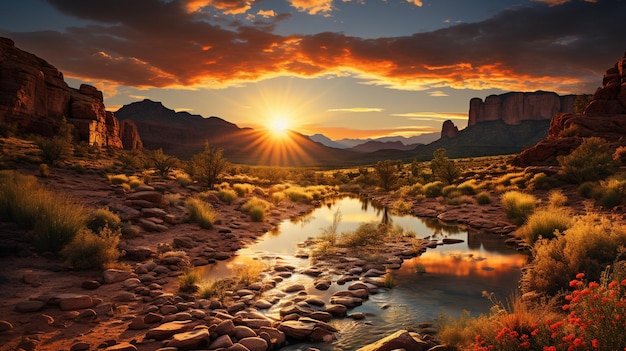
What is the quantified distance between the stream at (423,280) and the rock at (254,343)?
0.46 m

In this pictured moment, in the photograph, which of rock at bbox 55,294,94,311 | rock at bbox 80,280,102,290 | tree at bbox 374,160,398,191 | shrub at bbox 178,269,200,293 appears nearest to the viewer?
rock at bbox 55,294,94,311

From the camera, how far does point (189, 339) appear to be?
6.06 metres

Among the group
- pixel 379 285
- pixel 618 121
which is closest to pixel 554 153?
pixel 618 121

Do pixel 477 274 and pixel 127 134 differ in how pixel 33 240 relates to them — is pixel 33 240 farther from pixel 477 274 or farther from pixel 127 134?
pixel 127 134

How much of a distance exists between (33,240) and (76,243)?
1.70 m

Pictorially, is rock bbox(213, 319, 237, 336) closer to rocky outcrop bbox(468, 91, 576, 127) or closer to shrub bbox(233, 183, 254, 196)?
shrub bbox(233, 183, 254, 196)

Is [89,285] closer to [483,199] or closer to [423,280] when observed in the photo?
[423,280]

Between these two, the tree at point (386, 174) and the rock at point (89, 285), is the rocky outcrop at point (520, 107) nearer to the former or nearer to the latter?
the tree at point (386, 174)

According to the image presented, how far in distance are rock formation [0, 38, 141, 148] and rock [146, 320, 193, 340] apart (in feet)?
146

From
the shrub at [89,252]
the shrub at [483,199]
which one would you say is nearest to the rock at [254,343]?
the shrub at [89,252]

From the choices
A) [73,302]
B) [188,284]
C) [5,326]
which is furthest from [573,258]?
[5,326]

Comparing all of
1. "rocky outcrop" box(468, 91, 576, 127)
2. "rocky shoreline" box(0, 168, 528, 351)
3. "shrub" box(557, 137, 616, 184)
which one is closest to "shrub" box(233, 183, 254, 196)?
"rocky shoreline" box(0, 168, 528, 351)

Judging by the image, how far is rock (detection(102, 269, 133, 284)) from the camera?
8678mm

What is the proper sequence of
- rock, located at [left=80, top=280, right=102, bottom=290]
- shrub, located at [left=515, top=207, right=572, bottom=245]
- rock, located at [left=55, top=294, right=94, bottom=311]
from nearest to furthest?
1. rock, located at [left=55, top=294, right=94, bottom=311]
2. rock, located at [left=80, top=280, right=102, bottom=290]
3. shrub, located at [left=515, top=207, right=572, bottom=245]
